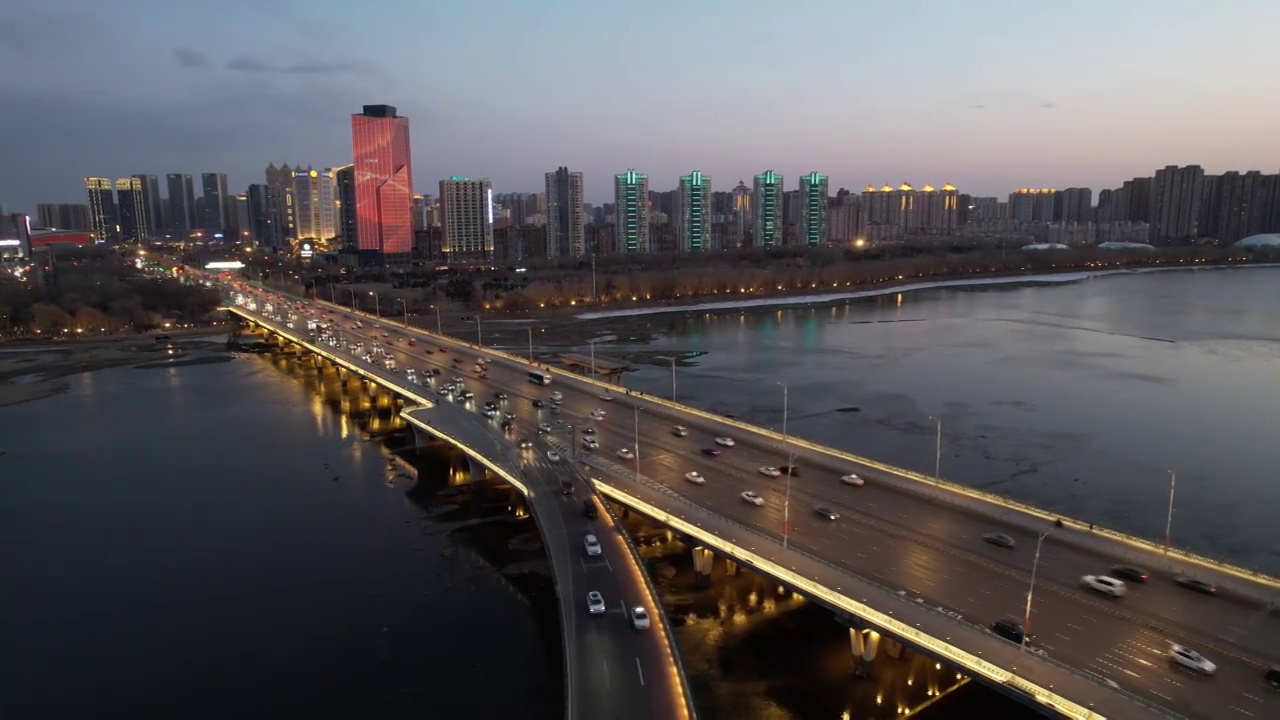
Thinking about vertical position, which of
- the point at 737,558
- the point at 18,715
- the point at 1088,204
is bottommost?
the point at 18,715

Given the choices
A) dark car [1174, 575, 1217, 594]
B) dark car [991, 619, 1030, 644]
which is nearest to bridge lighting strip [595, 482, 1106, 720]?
dark car [991, 619, 1030, 644]

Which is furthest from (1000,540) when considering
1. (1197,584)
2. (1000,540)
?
(1197,584)

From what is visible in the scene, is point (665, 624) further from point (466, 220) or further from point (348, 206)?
point (348, 206)

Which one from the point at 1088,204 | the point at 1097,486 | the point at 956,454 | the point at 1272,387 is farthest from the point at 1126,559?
the point at 1088,204

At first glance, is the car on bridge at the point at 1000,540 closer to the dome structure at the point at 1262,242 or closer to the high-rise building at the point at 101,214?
the dome structure at the point at 1262,242

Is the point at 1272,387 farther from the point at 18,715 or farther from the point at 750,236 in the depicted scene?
the point at 750,236

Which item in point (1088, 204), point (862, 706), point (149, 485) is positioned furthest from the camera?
point (1088, 204)
